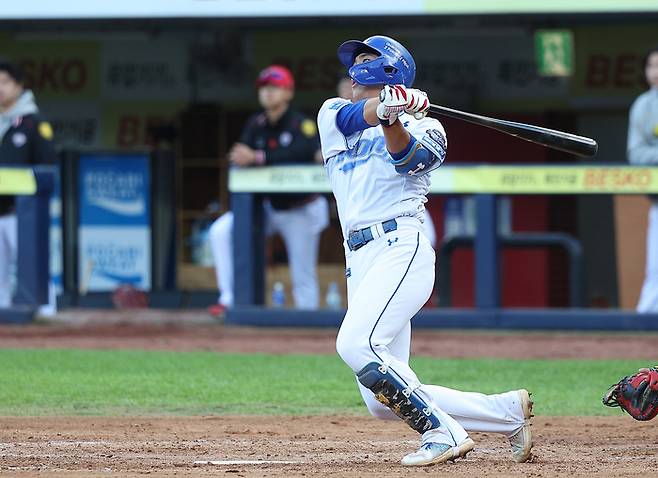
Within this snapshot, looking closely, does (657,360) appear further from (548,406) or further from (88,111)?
(88,111)

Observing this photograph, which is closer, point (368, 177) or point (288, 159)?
point (368, 177)

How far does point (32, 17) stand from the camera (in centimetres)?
1086

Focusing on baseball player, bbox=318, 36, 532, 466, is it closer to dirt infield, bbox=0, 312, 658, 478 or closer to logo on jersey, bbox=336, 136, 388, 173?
logo on jersey, bbox=336, 136, 388, 173

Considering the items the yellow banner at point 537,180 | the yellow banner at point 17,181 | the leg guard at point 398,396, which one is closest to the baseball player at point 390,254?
the leg guard at point 398,396

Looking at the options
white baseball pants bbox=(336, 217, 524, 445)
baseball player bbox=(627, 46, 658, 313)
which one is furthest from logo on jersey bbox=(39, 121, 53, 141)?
white baseball pants bbox=(336, 217, 524, 445)

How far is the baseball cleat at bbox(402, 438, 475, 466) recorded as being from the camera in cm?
496

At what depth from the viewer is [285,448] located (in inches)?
221

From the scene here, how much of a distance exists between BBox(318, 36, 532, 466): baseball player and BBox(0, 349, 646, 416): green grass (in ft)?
5.81

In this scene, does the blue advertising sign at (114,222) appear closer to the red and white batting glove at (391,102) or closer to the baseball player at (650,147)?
the baseball player at (650,147)

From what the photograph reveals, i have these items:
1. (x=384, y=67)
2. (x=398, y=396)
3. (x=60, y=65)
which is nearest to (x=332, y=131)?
(x=384, y=67)

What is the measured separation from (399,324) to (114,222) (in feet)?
27.2

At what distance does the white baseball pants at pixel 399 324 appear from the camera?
4.97 metres

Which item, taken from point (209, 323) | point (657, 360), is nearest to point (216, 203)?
point (209, 323)

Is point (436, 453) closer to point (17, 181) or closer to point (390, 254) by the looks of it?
point (390, 254)
